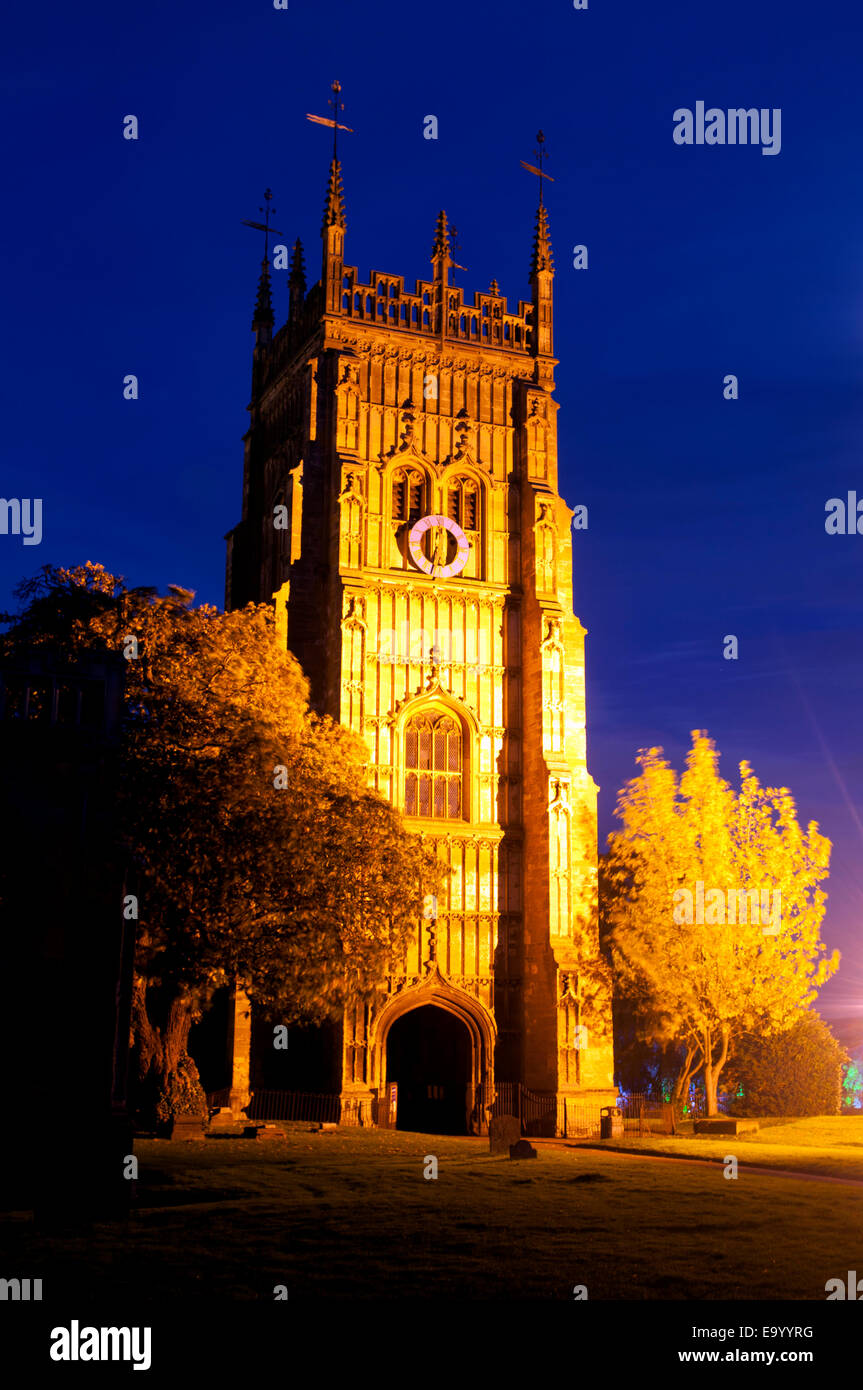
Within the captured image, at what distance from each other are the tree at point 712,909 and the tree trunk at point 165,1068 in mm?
16998

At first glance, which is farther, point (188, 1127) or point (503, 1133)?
point (503, 1133)

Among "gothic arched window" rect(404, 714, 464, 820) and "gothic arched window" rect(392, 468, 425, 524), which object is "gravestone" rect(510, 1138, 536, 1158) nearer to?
"gothic arched window" rect(404, 714, 464, 820)

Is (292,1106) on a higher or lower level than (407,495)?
lower

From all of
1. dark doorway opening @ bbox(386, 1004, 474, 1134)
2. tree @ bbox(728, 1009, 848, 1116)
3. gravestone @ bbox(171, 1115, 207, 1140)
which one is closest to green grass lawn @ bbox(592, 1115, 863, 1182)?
dark doorway opening @ bbox(386, 1004, 474, 1134)

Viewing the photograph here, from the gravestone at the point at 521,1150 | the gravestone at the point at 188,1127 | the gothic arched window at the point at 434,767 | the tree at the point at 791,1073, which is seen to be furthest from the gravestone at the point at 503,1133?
the tree at the point at 791,1073

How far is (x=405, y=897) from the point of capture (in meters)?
34.6

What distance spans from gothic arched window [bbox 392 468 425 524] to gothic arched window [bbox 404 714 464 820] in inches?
287

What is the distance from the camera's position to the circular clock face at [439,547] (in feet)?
157

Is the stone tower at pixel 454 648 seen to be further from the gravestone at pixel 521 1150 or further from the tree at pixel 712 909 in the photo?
the gravestone at pixel 521 1150

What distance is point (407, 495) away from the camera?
4869cm

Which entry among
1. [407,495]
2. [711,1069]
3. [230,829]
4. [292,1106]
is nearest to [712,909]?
[711,1069]

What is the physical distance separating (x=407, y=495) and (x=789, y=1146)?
2534 cm

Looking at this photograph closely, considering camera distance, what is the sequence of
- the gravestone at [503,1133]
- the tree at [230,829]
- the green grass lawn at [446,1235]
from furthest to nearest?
the gravestone at [503,1133] → the tree at [230,829] → the green grass lawn at [446,1235]

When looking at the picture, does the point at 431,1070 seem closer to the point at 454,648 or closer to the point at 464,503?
the point at 454,648
